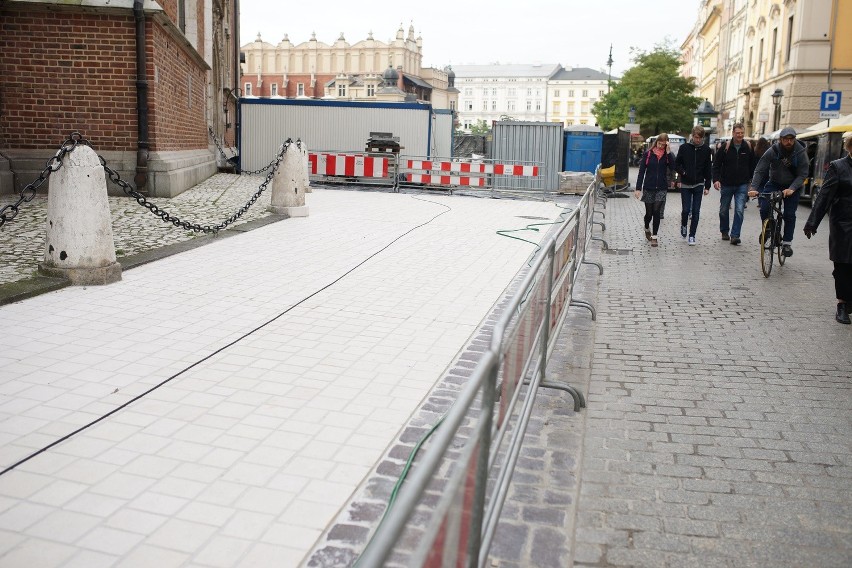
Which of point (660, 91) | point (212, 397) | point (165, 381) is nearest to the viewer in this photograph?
point (212, 397)

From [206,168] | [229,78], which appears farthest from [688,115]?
[206,168]

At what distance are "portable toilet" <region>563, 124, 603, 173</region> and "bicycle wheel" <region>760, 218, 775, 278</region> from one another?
582 inches

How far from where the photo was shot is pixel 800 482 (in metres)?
4.00

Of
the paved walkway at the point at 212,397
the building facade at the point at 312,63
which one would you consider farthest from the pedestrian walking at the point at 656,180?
the building facade at the point at 312,63

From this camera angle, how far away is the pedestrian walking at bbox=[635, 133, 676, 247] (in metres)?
13.3

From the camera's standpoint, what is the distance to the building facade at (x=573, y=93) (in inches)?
6442

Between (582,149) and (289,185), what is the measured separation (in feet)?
43.7

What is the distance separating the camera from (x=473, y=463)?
236cm

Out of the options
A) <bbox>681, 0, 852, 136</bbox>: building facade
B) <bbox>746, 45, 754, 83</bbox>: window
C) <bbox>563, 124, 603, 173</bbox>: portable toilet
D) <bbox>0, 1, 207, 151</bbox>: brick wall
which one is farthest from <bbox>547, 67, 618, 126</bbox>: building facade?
<bbox>0, 1, 207, 151</bbox>: brick wall

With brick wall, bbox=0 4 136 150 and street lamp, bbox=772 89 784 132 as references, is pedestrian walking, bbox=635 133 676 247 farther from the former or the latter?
street lamp, bbox=772 89 784 132

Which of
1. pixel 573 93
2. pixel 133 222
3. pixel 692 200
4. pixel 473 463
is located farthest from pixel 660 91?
pixel 573 93

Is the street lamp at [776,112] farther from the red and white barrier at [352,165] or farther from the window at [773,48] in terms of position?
the red and white barrier at [352,165]

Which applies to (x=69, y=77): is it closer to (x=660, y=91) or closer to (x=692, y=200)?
(x=692, y=200)

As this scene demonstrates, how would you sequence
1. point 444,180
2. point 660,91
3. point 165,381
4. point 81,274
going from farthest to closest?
point 660,91, point 444,180, point 81,274, point 165,381
